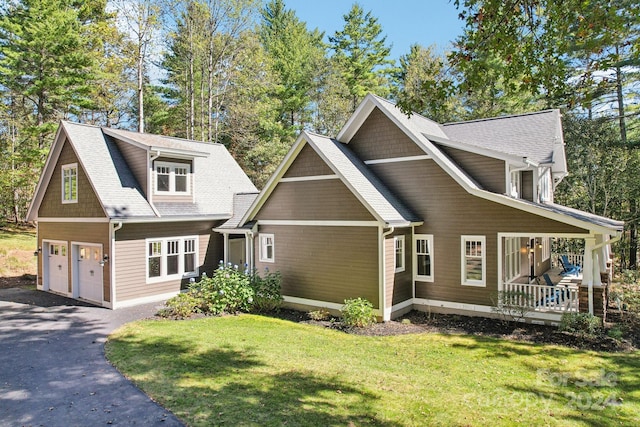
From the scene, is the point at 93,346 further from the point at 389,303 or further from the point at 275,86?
the point at 275,86

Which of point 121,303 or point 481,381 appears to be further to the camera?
point 121,303

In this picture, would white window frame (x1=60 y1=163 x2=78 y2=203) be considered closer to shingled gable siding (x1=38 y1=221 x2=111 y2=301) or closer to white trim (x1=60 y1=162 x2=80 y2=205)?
white trim (x1=60 y1=162 x2=80 y2=205)

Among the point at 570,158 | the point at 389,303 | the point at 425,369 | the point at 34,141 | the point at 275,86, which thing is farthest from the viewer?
the point at 275,86

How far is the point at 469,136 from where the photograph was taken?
17391mm

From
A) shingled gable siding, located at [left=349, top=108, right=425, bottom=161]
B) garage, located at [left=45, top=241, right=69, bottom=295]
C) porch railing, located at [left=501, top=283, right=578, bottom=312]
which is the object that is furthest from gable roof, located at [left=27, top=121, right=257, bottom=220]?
porch railing, located at [left=501, top=283, right=578, bottom=312]

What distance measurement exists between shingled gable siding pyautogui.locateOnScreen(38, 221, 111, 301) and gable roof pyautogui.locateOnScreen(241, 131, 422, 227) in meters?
4.85

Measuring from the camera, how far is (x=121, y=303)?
1393cm

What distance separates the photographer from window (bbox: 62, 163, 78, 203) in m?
15.4

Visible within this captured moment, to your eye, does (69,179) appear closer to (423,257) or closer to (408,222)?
(408,222)

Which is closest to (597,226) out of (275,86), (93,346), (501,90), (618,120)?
(93,346)

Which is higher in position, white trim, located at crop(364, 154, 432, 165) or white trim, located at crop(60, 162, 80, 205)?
white trim, located at crop(364, 154, 432, 165)

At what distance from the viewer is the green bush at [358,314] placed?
1181cm

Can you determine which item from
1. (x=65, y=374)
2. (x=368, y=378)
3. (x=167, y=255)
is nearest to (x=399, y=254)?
(x=368, y=378)

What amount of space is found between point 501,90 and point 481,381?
26106 mm
